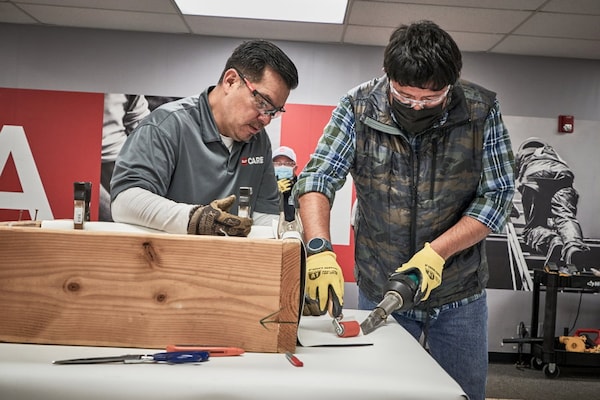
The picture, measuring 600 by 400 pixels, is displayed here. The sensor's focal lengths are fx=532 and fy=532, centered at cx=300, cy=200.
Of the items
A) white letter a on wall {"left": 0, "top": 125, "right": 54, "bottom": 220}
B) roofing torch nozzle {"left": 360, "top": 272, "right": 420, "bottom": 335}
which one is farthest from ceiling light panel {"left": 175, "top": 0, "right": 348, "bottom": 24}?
roofing torch nozzle {"left": 360, "top": 272, "right": 420, "bottom": 335}

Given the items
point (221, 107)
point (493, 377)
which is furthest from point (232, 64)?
point (493, 377)

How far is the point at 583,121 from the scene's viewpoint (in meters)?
4.78

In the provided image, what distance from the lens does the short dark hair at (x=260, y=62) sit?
63.9 inches

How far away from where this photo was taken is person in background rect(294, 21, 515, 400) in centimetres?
149

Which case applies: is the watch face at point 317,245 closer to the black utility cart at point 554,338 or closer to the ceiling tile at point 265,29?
the ceiling tile at point 265,29

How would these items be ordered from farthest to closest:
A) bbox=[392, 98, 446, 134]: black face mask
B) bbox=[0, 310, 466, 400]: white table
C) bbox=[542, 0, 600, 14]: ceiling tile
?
bbox=[542, 0, 600, 14]: ceiling tile
bbox=[392, 98, 446, 134]: black face mask
bbox=[0, 310, 466, 400]: white table

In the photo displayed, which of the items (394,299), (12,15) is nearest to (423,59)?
(394,299)

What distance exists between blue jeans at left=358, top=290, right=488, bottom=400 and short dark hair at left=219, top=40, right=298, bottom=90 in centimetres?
→ 81

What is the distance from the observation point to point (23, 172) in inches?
181

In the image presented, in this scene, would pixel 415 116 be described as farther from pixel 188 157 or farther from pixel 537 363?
pixel 537 363

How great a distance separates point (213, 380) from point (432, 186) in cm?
93

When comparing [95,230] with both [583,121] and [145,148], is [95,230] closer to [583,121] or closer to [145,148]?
[145,148]

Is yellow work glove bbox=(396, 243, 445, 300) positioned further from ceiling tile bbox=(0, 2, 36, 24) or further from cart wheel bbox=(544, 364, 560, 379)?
ceiling tile bbox=(0, 2, 36, 24)

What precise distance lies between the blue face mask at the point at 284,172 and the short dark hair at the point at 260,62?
9.26 ft
